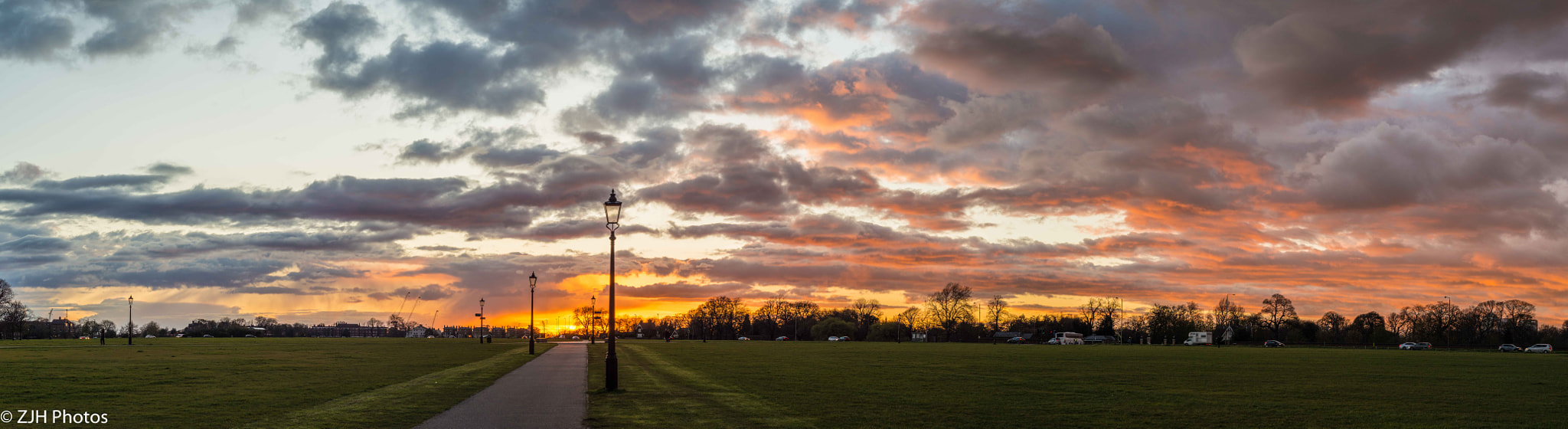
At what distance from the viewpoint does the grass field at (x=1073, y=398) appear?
1688 centimetres

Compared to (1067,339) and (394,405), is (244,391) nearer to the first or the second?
(394,405)

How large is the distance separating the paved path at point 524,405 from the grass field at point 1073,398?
673 millimetres

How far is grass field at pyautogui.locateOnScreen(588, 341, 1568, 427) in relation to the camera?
664 inches

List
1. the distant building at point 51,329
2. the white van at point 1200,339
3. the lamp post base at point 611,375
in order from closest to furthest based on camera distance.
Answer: the lamp post base at point 611,375 < the white van at point 1200,339 < the distant building at point 51,329

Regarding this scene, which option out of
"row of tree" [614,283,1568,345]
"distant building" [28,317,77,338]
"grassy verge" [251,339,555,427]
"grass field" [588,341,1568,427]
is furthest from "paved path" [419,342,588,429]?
"distant building" [28,317,77,338]

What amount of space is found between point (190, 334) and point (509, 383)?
19919 centimetres

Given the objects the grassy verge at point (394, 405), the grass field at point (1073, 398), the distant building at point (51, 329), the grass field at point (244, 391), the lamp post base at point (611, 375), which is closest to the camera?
the grassy verge at point (394, 405)

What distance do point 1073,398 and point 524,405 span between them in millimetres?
14052

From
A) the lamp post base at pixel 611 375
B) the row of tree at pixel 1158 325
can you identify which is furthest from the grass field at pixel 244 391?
the row of tree at pixel 1158 325

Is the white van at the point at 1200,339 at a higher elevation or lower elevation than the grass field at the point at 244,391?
lower

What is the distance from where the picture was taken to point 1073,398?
2188 centimetres

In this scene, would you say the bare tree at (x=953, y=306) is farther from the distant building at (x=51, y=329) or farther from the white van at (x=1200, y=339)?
the distant building at (x=51, y=329)

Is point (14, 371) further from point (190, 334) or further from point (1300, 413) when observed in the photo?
point (190, 334)

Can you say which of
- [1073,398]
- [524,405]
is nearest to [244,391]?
[524,405]
